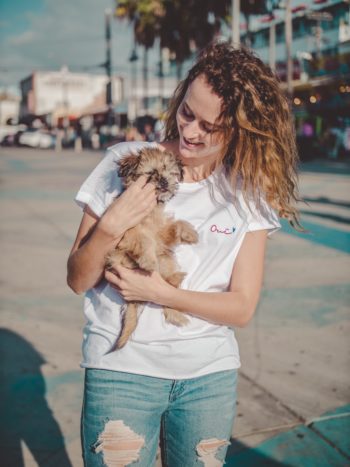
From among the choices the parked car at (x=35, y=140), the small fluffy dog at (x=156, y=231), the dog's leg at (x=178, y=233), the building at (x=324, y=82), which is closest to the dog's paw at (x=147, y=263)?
the small fluffy dog at (x=156, y=231)

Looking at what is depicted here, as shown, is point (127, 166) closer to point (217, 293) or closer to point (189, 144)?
point (189, 144)

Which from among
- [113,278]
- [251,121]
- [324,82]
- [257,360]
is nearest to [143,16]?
[324,82]

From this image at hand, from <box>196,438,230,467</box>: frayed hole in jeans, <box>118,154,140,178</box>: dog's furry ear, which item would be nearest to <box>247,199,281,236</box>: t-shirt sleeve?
<box>118,154,140,178</box>: dog's furry ear

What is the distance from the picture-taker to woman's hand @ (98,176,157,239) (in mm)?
1676

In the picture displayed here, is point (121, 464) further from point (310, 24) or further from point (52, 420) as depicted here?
point (310, 24)

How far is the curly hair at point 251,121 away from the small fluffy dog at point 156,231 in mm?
231

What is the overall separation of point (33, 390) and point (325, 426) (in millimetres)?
2134

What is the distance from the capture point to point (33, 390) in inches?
156

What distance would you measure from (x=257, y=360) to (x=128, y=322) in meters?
2.91

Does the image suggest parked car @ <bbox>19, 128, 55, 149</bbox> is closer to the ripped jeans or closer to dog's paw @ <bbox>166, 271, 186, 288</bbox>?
dog's paw @ <bbox>166, 271, 186, 288</bbox>

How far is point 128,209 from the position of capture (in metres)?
1.71

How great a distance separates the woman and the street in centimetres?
60

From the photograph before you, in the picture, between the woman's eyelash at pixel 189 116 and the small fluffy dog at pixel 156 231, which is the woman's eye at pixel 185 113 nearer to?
the woman's eyelash at pixel 189 116

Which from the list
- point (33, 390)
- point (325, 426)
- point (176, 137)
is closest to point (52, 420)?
point (33, 390)
